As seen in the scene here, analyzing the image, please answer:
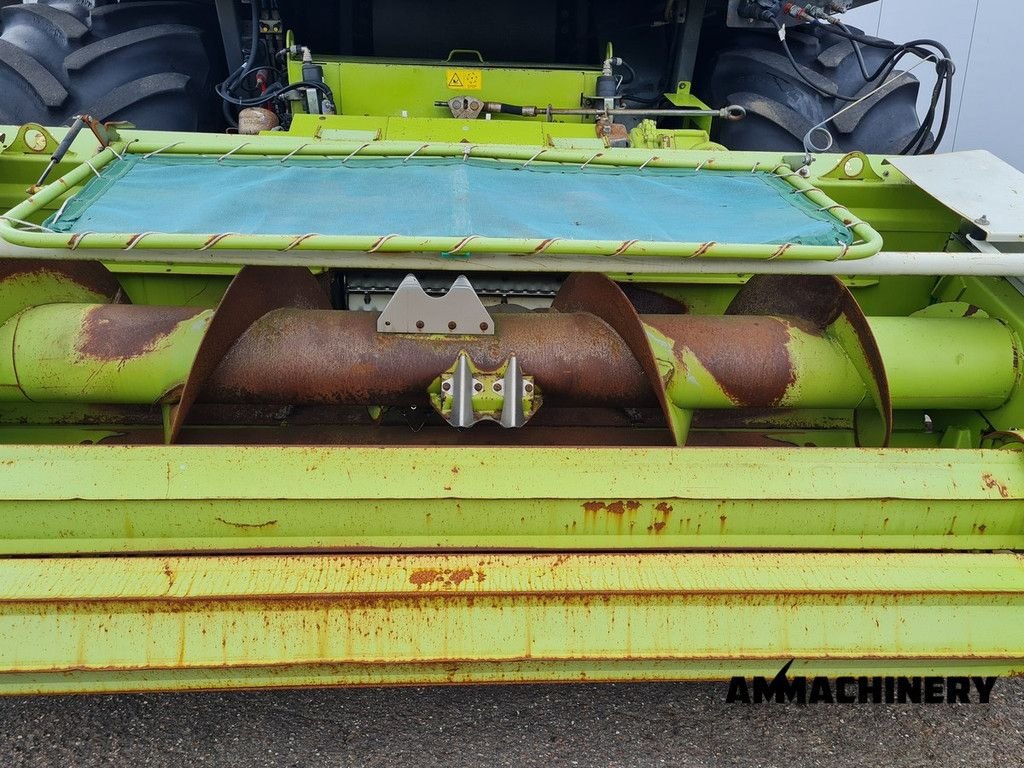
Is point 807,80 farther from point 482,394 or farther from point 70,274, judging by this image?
point 70,274

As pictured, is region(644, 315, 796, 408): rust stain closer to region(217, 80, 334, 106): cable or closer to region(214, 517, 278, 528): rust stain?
region(214, 517, 278, 528): rust stain

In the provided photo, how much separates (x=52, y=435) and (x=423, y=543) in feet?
3.53

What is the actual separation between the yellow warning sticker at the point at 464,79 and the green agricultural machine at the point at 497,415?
0.71 m

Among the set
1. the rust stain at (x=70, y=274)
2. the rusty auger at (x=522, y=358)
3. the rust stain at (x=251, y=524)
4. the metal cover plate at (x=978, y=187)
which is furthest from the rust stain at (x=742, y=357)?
the rust stain at (x=70, y=274)

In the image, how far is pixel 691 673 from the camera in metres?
1.46

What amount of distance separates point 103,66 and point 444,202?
2052 mm

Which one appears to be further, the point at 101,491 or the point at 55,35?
the point at 55,35

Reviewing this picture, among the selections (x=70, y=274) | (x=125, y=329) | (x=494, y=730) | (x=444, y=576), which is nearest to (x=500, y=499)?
(x=444, y=576)

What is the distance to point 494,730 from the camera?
170 centimetres

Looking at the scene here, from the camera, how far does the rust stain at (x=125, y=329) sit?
1707 mm

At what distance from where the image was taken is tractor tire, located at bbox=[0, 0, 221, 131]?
2.78 metres

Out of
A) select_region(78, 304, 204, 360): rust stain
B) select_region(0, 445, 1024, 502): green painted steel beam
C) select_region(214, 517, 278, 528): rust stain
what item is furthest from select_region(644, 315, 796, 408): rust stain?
select_region(78, 304, 204, 360): rust stain

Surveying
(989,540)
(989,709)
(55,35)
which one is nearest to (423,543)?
(989,540)

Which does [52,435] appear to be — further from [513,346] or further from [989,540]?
[989,540]
